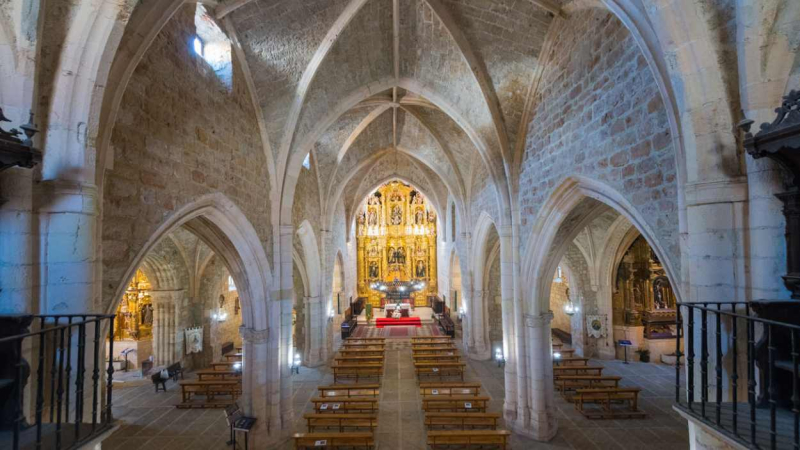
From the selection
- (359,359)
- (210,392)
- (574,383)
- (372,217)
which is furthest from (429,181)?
(210,392)

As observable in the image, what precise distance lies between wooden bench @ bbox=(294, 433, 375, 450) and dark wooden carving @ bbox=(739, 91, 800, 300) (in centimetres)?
682

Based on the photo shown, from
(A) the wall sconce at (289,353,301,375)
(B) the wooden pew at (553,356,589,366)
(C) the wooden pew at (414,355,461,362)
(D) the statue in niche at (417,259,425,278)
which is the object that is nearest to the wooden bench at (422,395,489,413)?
(C) the wooden pew at (414,355,461,362)

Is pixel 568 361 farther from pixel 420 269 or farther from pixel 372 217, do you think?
pixel 372 217

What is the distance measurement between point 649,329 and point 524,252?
9612 mm

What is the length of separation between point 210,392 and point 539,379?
30.6ft

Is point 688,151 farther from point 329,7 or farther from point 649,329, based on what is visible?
point 649,329

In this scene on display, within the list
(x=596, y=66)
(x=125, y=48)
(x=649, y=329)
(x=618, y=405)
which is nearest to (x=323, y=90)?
(x=125, y=48)

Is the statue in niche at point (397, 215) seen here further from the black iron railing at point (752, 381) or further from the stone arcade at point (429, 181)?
the black iron railing at point (752, 381)

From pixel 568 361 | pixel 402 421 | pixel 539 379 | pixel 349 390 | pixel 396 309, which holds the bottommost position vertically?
pixel 402 421

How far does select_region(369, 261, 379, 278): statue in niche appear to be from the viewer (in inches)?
1045

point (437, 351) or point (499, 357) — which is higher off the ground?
point (437, 351)

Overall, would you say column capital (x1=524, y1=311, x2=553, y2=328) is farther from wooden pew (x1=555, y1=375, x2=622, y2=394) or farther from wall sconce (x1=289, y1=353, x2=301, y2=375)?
wall sconce (x1=289, y1=353, x2=301, y2=375)

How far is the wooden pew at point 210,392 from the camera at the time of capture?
32.5 feet

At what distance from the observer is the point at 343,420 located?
8008 mm
